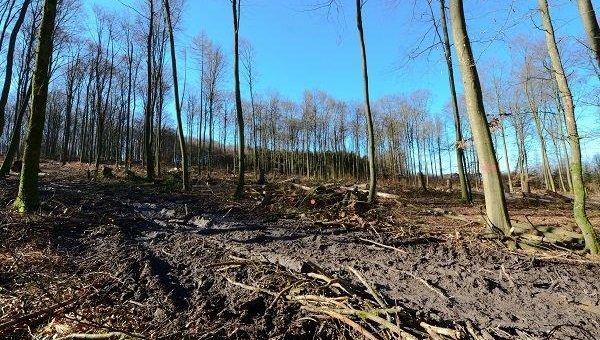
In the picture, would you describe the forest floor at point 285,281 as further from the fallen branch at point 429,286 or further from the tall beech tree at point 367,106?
the tall beech tree at point 367,106

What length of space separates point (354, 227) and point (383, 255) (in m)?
1.97

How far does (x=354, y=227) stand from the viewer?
7297 millimetres

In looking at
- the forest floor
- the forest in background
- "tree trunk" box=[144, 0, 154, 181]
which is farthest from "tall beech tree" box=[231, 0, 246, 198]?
"tree trunk" box=[144, 0, 154, 181]

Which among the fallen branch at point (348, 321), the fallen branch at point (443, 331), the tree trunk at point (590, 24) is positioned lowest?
the fallen branch at point (443, 331)

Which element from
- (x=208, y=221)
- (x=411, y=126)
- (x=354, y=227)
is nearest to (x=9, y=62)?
(x=208, y=221)

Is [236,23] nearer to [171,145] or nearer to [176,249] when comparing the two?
[176,249]

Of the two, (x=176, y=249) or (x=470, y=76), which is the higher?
(x=470, y=76)

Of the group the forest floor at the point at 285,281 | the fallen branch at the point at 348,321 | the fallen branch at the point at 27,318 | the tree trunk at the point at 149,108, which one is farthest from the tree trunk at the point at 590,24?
the tree trunk at the point at 149,108

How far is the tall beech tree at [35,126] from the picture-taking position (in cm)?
780

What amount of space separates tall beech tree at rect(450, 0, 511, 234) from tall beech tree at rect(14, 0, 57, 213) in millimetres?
8771

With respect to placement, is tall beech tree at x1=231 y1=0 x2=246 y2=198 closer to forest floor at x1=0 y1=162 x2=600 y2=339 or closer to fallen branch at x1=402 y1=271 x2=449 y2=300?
forest floor at x1=0 y1=162 x2=600 y2=339

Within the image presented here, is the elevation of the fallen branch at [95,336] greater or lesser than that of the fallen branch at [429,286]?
greater

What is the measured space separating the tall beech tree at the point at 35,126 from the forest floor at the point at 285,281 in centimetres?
47

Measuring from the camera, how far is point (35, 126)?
7.92m
